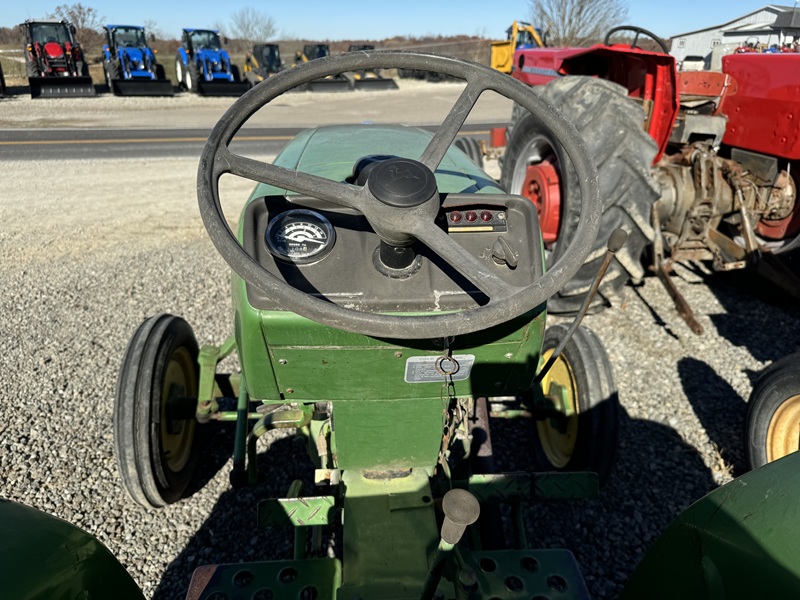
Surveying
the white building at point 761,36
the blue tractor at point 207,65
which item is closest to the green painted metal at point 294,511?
the white building at point 761,36

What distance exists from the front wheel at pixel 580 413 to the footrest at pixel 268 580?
112 cm

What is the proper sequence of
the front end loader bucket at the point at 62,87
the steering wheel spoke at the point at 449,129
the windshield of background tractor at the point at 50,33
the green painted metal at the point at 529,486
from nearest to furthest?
the steering wheel spoke at the point at 449,129 < the green painted metal at the point at 529,486 < the windshield of background tractor at the point at 50,33 < the front end loader bucket at the point at 62,87

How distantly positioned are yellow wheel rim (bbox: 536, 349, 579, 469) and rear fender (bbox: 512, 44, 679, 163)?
144cm

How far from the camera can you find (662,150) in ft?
11.1

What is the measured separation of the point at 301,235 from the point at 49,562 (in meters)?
0.87

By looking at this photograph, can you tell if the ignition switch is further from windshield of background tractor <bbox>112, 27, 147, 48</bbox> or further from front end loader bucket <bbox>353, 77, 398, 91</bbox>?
front end loader bucket <bbox>353, 77, 398, 91</bbox>

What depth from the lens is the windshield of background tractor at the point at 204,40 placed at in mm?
15086

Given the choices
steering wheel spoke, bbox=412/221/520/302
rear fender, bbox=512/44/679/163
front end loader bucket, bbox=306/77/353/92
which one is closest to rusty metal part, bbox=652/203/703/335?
rear fender, bbox=512/44/679/163

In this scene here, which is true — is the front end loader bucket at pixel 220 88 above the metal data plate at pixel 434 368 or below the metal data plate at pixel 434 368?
above

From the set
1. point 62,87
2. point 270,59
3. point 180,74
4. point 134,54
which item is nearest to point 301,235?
point 134,54

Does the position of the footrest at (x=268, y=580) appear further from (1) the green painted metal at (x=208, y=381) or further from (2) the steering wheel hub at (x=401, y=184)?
(2) the steering wheel hub at (x=401, y=184)

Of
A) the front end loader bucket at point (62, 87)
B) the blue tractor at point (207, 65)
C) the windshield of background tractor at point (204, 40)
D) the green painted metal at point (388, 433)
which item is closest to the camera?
the green painted metal at point (388, 433)

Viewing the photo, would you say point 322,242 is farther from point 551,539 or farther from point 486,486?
point 551,539

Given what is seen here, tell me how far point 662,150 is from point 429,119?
9513 mm
